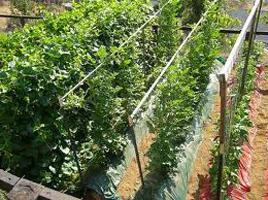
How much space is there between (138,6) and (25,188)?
490cm

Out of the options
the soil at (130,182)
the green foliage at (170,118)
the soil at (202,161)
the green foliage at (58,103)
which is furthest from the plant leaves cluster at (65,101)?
the soil at (202,161)

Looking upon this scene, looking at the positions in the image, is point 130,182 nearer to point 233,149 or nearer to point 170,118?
point 170,118

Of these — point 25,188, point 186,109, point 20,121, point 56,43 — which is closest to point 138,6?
point 56,43

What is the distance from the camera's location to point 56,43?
5.05 meters

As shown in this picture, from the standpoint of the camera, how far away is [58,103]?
15.5 ft

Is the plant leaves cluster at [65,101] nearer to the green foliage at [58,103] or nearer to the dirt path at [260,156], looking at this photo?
the green foliage at [58,103]

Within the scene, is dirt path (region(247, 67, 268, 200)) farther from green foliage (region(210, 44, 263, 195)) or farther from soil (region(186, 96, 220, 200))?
soil (region(186, 96, 220, 200))

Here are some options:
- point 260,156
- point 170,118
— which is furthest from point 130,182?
point 260,156

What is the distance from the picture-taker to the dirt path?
4.88 metres

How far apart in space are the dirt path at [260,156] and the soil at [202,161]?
2.03ft

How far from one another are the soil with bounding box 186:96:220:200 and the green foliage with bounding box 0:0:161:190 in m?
1.08

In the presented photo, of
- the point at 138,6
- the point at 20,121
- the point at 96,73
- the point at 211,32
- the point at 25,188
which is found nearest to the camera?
the point at 25,188

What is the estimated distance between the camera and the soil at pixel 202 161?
196 inches

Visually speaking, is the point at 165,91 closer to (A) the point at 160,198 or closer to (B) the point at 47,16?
(A) the point at 160,198
